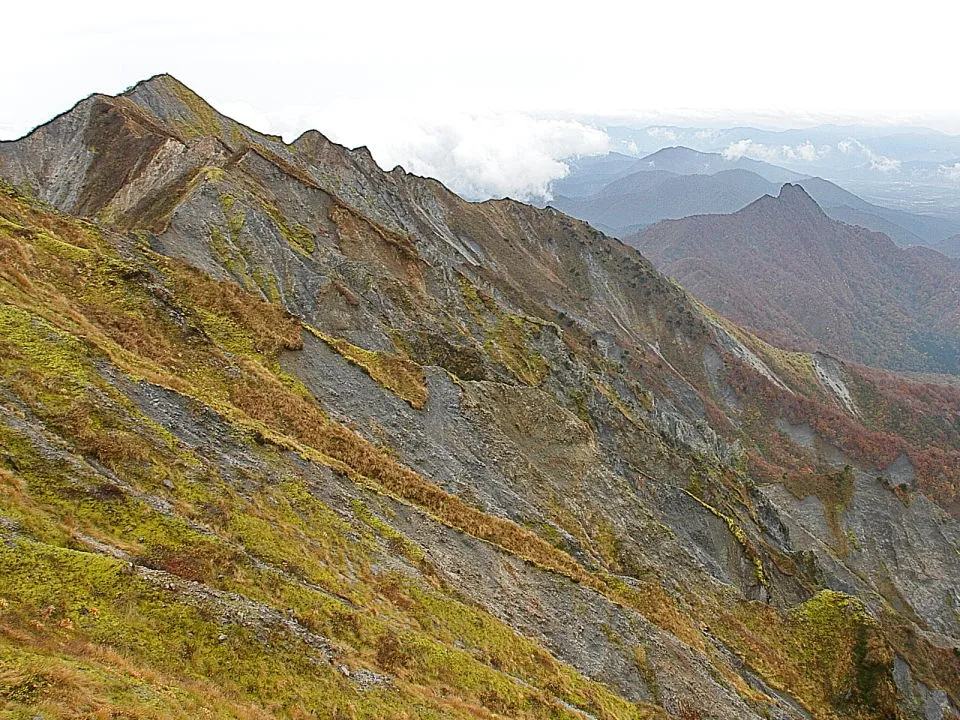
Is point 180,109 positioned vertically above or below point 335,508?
above

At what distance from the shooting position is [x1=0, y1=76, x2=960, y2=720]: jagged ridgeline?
47.1 feet

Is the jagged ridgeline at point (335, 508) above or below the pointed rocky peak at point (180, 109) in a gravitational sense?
below

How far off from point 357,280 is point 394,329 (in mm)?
6515

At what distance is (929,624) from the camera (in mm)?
71438

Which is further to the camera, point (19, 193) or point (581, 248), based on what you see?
point (581, 248)

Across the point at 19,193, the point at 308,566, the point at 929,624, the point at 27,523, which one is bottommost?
the point at 929,624

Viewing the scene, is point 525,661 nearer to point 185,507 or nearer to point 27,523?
point 185,507

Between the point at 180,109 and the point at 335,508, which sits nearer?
the point at 335,508

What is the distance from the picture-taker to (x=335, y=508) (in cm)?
2348

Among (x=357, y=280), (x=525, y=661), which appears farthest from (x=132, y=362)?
(x=357, y=280)

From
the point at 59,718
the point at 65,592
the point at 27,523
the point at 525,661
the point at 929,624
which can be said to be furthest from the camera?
the point at 929,624

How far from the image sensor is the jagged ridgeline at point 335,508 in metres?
14.4

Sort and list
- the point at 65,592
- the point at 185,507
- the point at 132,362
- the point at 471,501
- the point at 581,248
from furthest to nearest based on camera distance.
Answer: the point at 581,248, the point at 471,501, the point at 132,362, the point at 185,507, the point at 65,592

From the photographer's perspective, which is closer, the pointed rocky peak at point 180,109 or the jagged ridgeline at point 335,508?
the jagged ridgeline at point 335,508
